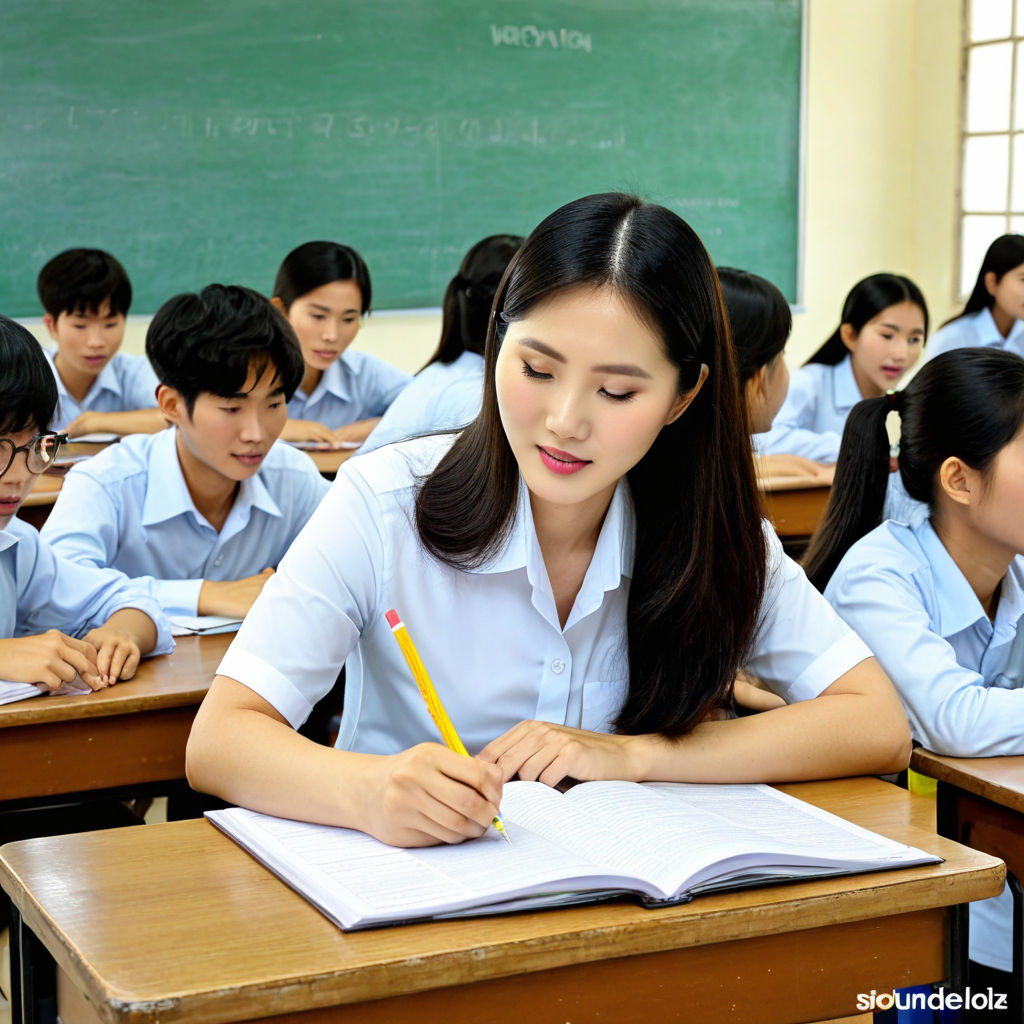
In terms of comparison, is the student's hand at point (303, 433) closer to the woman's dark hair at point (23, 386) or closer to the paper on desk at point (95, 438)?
the paper on desk at point (95, 438)

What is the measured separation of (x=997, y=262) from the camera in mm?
4805

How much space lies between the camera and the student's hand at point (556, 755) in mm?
1183

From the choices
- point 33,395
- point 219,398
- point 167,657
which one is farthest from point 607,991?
point 219,398

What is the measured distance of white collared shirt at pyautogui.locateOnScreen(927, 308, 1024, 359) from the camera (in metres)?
4.76

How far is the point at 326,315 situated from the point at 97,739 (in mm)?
2548

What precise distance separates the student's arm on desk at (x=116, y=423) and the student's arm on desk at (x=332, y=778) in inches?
108

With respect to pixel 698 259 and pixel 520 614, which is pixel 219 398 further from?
pixel 698 259

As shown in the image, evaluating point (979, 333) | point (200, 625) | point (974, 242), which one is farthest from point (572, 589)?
point (974, 242)

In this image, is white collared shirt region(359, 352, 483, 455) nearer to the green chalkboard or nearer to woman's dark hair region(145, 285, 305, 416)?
woman's dark hair region(145, 285, 305, 416)

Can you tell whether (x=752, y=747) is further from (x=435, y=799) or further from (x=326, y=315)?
(x=326, y=315)

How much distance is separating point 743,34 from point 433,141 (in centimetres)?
159

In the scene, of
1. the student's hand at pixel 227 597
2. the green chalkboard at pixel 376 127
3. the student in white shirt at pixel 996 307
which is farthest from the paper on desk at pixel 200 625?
the student in white shirt at pixel 996 307

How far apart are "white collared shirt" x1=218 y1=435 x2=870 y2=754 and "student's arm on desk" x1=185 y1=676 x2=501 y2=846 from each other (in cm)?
5

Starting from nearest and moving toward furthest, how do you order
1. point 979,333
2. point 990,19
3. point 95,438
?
point 95,438 → point 979,333 → point 990,19
